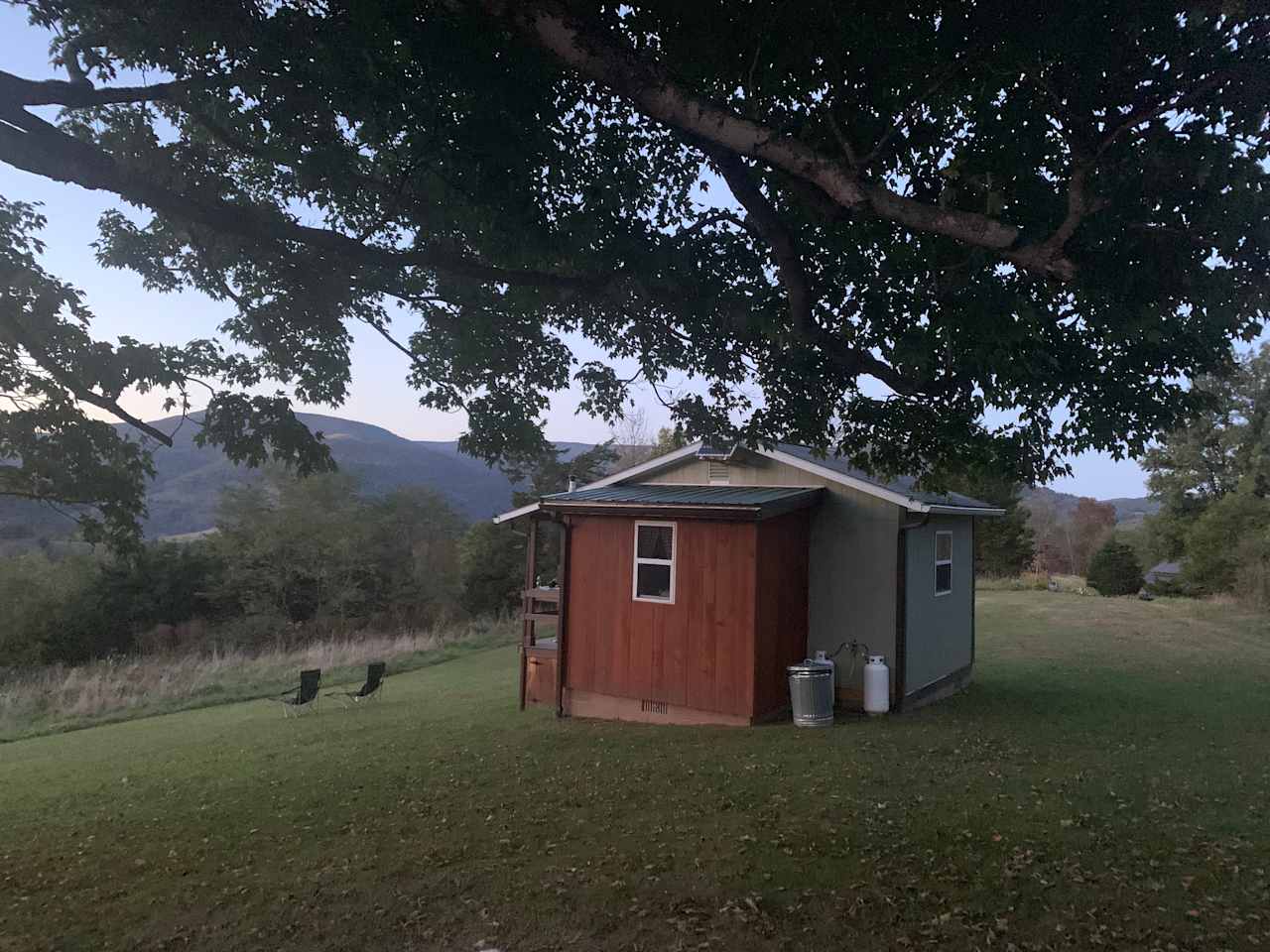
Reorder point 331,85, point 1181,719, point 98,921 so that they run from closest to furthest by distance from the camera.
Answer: point 98,921, point 331,85, point 1181,719

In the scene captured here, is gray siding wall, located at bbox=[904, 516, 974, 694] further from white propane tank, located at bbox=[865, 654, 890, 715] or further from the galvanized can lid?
the galvanized can lid

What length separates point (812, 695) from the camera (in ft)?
34.0

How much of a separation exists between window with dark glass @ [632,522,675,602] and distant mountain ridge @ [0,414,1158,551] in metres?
16.7

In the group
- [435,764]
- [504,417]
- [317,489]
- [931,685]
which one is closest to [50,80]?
[504,417]

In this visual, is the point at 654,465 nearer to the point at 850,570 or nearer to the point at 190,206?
the point at 850,570

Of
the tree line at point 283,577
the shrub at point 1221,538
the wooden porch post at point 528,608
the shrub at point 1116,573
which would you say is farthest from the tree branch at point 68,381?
the shrub at point 1116,573

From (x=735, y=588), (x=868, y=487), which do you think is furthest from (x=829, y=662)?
(x=868, y=487)

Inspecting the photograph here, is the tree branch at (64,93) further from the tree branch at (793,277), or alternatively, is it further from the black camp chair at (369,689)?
the black camp chair at (369,689)

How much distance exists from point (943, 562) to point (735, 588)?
4.12 meters

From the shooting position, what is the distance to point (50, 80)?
17.9ft

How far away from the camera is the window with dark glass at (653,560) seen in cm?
1105

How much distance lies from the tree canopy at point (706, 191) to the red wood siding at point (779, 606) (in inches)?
114

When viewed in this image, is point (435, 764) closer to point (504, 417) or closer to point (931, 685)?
point (504, 417)

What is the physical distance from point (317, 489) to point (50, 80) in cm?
3053
